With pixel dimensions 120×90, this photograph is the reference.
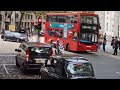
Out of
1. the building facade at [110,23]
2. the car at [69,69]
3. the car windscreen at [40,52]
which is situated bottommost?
the car at [69,69]

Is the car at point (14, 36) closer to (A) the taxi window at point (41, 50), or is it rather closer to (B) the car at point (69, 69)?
(A) the taxi window at point (41, 50)

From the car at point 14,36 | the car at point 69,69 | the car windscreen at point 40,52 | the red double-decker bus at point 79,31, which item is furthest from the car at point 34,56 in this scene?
the car at point 14,36

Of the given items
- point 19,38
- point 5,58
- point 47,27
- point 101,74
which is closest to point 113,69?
point 101,74

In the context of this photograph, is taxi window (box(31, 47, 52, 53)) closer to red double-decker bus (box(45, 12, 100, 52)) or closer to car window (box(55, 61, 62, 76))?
car window (box(55, 61, 62, 76))

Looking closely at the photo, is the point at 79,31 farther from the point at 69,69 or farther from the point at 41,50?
the point at 69,69

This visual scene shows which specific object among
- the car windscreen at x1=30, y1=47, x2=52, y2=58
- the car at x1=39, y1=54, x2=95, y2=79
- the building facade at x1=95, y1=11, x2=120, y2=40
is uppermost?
the building facade at x1=95, y1=11, x2=120, y2=40

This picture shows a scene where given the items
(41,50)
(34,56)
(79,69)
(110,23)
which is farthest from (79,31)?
(110,23)

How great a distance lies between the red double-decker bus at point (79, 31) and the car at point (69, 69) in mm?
15397

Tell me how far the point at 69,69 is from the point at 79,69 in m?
0.34

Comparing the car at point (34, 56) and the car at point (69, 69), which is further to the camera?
the car at point (34, 56)

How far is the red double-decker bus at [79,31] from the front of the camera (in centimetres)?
2912

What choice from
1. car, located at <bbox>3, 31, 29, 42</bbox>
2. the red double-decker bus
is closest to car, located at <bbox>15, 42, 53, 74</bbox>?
the red double-decker bus

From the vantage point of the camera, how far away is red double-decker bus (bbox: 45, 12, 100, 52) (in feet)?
95.6
